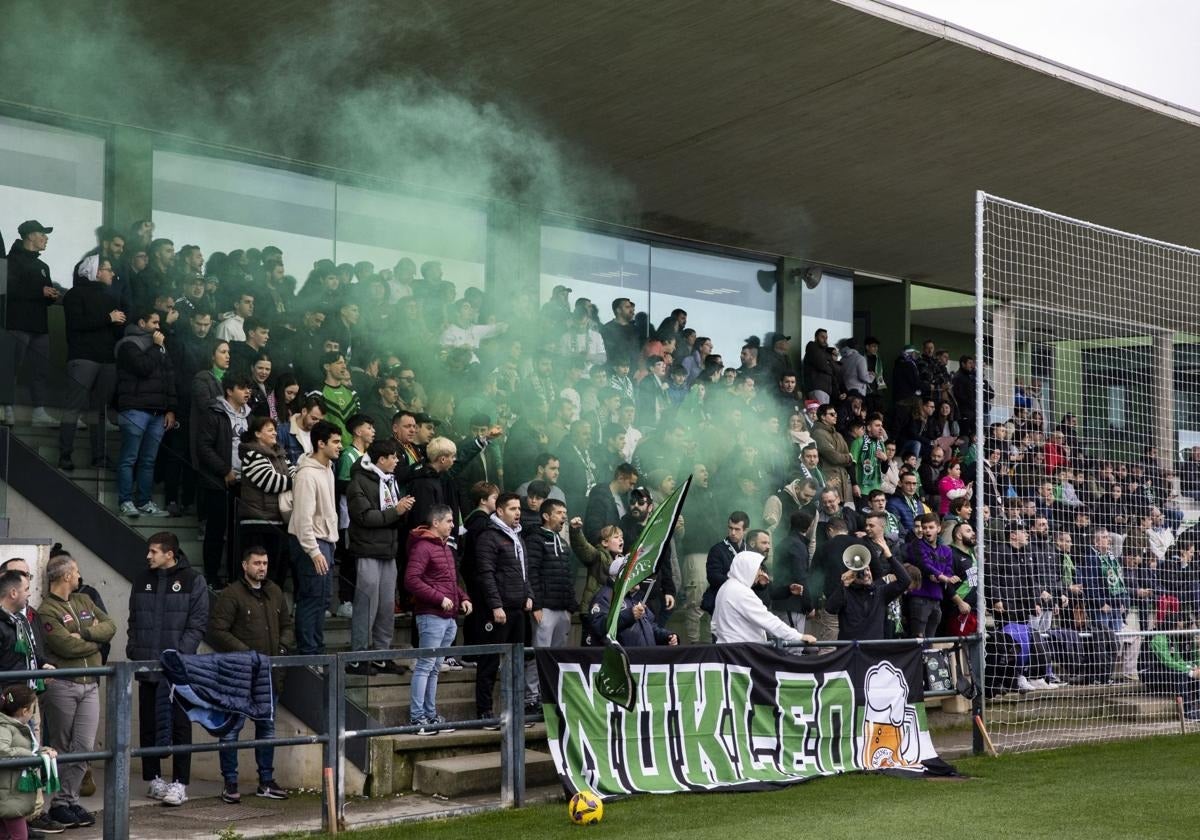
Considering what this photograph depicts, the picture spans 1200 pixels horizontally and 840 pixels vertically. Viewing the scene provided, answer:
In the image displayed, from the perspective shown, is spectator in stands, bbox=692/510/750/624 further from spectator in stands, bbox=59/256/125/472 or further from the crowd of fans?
spectator in stands, bbox=59/256/125/472

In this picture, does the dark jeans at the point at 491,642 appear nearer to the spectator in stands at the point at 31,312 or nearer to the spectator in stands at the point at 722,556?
the spectator in stands at the point at 722,556

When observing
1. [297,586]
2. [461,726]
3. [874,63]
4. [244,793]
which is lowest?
[244,793]

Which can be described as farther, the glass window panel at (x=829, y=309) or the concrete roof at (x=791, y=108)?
Answer: the glass window panel at (x=829, y=309)

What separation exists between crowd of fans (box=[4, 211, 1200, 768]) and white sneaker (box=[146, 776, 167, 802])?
1.36 m

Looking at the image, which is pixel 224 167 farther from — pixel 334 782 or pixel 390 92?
pixel 334 782

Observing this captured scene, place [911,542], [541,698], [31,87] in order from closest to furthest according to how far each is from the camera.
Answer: [541,698]
[31,87]
[911,542]

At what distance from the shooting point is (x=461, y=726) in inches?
335

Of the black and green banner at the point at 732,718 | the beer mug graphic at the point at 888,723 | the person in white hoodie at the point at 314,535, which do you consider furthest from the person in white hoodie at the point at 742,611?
the person in white hoodie at the point at 314,535

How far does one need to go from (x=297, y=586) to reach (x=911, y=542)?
6133 mm

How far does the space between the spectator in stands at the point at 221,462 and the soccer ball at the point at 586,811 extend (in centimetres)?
291

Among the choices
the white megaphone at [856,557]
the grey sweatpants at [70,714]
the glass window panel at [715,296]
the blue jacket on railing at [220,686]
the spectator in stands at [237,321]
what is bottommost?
the grey sweatpants at [70,714]

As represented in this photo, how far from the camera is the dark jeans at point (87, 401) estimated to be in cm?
1023

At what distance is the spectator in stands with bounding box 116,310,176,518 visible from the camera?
10.1m

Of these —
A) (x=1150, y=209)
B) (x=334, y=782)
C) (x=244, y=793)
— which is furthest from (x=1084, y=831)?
(x=1150, y=209)
